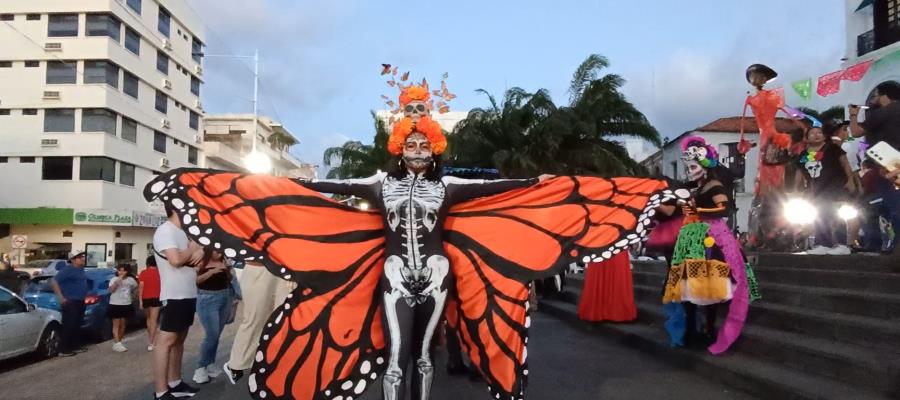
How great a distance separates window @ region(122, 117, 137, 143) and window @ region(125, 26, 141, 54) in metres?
4.28

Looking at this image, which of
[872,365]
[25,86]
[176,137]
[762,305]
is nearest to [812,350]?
[872,365]

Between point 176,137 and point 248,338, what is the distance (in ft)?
144

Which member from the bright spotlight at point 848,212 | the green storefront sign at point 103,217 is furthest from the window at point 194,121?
the bright spotlight at point 848,212

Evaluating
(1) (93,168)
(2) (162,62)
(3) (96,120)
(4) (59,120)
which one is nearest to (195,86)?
(2) (162,62)

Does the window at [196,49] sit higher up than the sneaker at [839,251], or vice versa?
the window at [196,49]

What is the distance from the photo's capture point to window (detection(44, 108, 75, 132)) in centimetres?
3700

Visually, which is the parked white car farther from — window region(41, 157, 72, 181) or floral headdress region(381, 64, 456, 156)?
window region(41, 157, 72, 181)

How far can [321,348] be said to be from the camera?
4.27 m

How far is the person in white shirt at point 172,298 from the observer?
18.4 feet

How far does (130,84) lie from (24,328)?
34190 mm

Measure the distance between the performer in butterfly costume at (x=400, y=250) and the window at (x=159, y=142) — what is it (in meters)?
42.5

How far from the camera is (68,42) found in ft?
121

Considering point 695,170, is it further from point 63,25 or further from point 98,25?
point 63,25

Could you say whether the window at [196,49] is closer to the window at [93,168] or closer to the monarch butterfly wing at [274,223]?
the window at [93,168]
